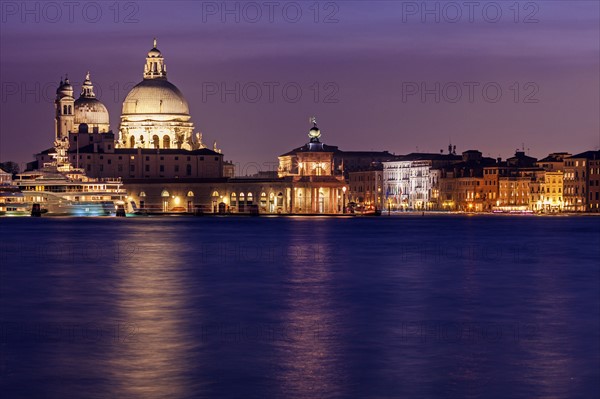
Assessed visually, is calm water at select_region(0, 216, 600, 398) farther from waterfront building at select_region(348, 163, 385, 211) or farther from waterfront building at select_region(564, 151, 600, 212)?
waterfront building at select_region(348, 163, 385, 211)

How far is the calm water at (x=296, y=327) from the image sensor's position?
1639cm

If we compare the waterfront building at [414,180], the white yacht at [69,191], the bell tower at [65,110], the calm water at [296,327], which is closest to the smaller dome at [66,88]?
the bell tower at [65,110]

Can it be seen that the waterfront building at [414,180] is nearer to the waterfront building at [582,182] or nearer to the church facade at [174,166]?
the waterfront building at [582,182]

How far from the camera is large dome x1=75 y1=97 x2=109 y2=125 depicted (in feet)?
424

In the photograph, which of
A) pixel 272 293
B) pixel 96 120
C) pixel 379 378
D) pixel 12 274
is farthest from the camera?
pixel 96 120

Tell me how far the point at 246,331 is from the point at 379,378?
5.31 metres

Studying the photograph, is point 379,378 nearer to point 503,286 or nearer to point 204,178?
point 503,286

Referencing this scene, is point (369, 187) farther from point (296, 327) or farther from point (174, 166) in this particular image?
point (296, 327)

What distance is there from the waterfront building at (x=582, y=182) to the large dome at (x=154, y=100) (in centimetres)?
4135

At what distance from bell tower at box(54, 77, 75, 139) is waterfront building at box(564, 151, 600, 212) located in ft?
174

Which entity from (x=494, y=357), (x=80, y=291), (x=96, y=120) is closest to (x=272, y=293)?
(x=80, y=291)

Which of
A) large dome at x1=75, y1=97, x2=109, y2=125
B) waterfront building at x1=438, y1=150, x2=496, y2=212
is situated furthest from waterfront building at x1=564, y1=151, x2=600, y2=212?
large dome at x1=75, y1=97, x2=109, y2=125

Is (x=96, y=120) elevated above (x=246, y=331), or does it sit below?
above

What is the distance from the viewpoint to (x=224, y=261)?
4191 cm
